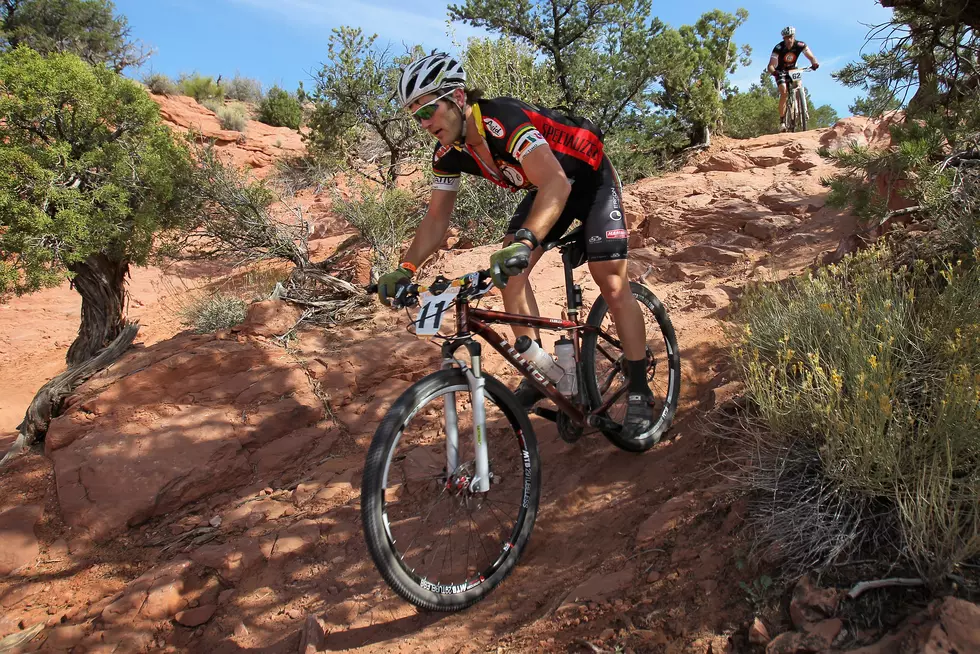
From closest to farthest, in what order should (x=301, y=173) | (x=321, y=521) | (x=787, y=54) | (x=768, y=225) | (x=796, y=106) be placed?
(x=321, y=521) < (x=768, y=225) < (x=787, y=54) < (x=796, y=106) < (x=301, y=173)

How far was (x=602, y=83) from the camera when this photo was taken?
36.9ft

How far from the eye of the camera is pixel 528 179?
109 inches

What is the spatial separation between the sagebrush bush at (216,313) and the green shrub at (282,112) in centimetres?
1777

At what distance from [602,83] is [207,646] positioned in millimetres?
10803

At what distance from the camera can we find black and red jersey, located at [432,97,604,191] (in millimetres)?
2721

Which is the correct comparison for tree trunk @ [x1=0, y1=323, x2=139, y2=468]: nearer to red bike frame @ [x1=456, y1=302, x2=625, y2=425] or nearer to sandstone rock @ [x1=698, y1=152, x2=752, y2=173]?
red bike frame @ [x1=456, y1=302, x2=625, y2=425]

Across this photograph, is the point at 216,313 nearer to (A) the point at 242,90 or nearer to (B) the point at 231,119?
(B) the point at 231,119

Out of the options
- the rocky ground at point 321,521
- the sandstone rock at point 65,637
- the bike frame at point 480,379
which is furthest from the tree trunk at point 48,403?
the bike frame at point 480,379

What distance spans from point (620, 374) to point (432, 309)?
155cm

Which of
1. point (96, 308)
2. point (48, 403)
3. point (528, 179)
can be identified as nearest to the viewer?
point (528, 179)

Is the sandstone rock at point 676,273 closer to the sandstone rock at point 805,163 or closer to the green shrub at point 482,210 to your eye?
the green shrub at point 482,210

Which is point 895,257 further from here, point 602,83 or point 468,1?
point 468,1

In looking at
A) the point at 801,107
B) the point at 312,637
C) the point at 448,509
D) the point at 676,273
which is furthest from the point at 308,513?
the point at 801,107

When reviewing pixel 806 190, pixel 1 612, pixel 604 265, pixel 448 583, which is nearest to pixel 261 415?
pixel 1 612
